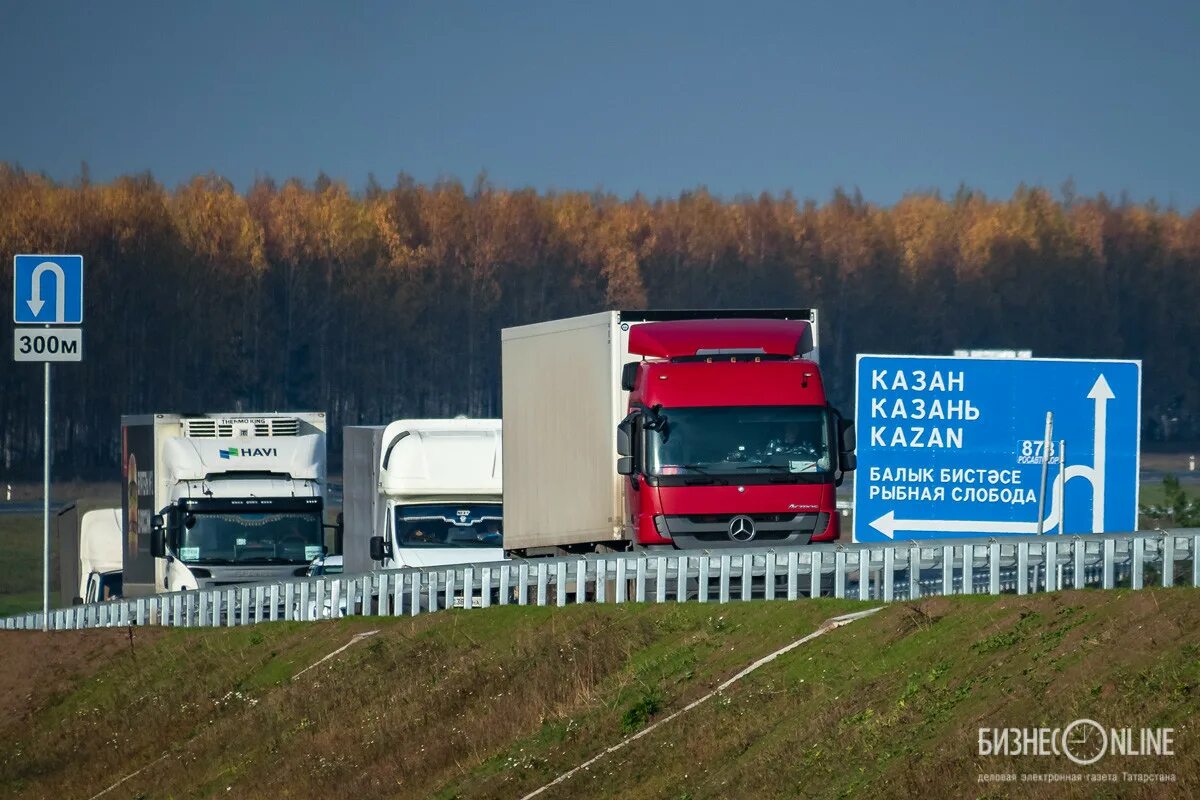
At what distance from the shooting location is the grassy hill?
10758 mm

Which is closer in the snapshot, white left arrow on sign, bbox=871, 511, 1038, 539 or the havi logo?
Result: white left arrow on sign, bbox=871, 511, 1038, 539

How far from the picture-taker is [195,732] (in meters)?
19.1

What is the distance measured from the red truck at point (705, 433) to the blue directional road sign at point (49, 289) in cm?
587

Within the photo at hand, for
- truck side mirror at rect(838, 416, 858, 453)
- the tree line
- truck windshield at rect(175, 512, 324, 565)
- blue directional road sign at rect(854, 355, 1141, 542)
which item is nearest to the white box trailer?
truck side mirror at rect(838, 416, 858, 453)

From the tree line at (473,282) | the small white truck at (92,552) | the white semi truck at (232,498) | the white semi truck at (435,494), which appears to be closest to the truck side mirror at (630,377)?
the white semi truck at (435,494)

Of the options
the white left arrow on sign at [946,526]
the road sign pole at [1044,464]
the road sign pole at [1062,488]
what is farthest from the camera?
the white left arrow on sign at [946,526]

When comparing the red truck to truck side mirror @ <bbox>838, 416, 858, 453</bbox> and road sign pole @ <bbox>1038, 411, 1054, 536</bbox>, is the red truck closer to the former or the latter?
truck side mirror @ <bbox>838, 416, 858, 453</bbox>

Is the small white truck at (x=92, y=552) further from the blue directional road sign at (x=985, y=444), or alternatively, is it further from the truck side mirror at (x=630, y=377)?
the blue directional road sign at (x=985, y=444)

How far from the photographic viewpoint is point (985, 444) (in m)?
23.9

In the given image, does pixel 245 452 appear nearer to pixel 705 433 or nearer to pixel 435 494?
pixel 435 494

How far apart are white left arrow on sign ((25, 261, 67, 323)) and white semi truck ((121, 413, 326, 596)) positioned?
10582 mm

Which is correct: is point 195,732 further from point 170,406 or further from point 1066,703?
point 170,406

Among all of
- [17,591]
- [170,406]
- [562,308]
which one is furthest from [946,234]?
[17,591]

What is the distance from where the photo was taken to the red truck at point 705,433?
75.7ft
